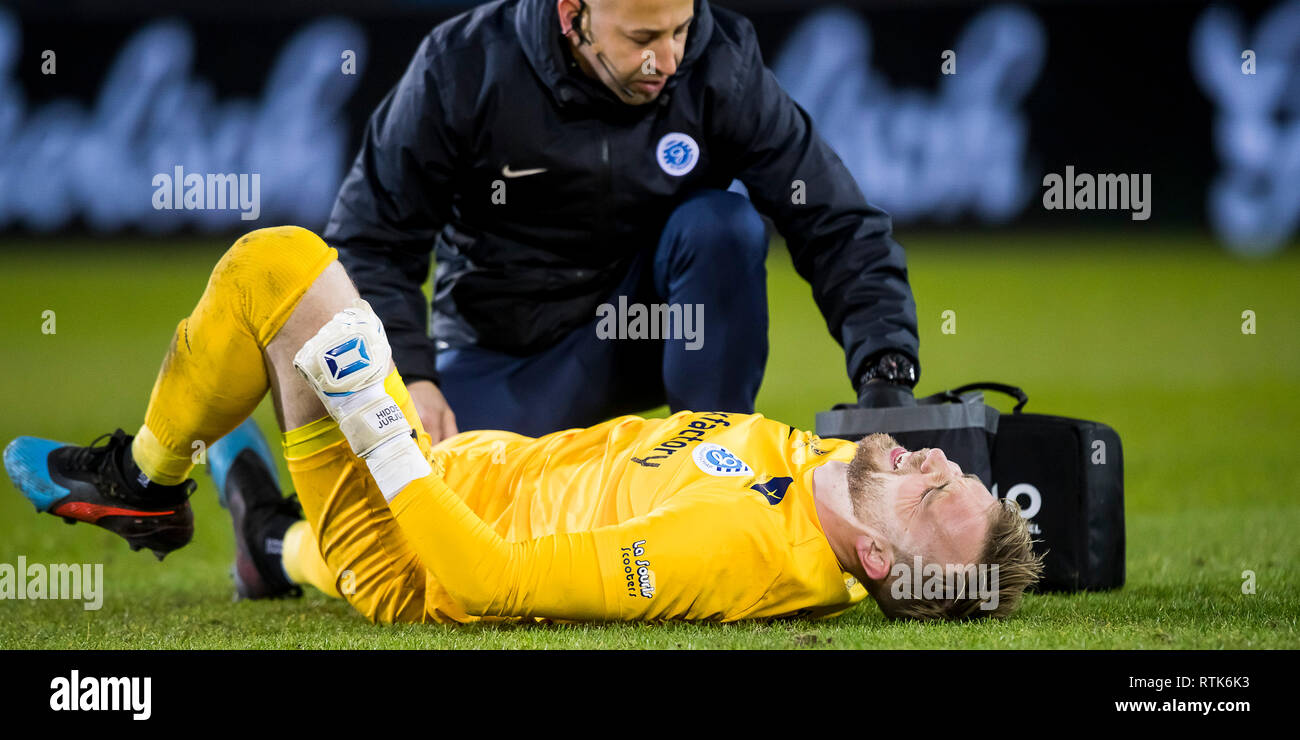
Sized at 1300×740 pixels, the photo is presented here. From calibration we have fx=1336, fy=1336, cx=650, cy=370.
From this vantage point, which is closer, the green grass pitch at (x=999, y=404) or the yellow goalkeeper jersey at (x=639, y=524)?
the yellow goalkeeper jersey at (x=639, y=524)

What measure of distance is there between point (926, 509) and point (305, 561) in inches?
65.3

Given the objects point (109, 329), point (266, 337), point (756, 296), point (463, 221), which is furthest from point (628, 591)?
point (109, 329)

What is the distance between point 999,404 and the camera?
7.39 metres

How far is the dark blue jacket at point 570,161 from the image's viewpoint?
3730 millimetres

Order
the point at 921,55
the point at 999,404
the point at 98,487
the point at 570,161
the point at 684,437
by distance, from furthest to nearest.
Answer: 1. the point at 921,55
2. the point at 999,404
3. the point at 570,161
4. the point at 98,487
5. the point at 684,437

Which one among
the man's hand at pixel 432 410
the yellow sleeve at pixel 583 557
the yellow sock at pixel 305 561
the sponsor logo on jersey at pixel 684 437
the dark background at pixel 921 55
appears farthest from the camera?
the dark background at pixel 921 55

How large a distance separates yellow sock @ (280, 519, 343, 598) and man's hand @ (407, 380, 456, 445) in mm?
419

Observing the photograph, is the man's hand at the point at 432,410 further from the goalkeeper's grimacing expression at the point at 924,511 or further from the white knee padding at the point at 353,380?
the goalkeeper's grimacing expression at the point at 924,511

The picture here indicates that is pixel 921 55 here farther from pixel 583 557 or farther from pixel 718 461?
pixel 583 557

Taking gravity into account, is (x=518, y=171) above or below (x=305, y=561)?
above

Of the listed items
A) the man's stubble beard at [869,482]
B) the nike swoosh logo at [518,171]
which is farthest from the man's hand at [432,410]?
the man's stubble beard at [869,482]

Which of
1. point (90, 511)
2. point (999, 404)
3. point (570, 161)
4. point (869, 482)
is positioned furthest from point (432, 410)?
point (999, 404)

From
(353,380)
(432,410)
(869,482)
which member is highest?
(353,380)

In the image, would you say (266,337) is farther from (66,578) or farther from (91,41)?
(91,41)
